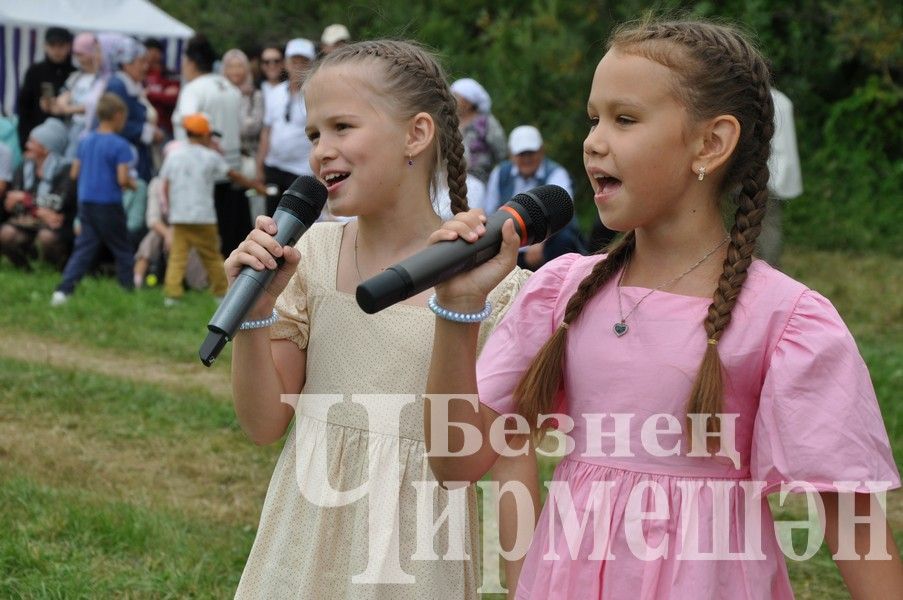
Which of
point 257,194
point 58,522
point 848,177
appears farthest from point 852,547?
point 848,177

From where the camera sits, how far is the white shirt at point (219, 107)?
1135cm

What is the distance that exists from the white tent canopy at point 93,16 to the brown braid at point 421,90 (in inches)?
474

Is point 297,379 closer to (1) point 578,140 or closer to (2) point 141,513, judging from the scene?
(2) point 141,513

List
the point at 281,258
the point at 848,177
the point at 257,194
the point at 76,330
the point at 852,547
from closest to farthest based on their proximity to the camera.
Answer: the point at 852,547 → the point at 281,258 → the point at 76,330 → the point at 257,194 → the point at 848,177

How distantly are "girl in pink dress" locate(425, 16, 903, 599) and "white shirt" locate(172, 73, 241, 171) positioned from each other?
9136 millimetres

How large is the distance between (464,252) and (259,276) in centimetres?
49

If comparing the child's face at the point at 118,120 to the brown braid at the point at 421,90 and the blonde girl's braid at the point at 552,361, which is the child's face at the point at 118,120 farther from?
the blonde girl's braid at the point at 552,361

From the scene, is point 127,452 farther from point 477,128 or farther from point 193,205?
point 193,205

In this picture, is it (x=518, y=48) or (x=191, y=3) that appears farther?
(x=191, y=3)

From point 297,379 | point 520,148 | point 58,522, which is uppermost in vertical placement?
point 520,148

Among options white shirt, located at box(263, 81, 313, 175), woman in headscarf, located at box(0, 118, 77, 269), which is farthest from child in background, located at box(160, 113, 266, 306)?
woman in headscarf, located at box(0, 118, 77, 269)

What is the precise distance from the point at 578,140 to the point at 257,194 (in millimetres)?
3684

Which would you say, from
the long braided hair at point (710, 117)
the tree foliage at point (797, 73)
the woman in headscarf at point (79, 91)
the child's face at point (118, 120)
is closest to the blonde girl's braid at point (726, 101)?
the long braided hair at point (710, 117)

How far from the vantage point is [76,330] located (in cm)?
921
